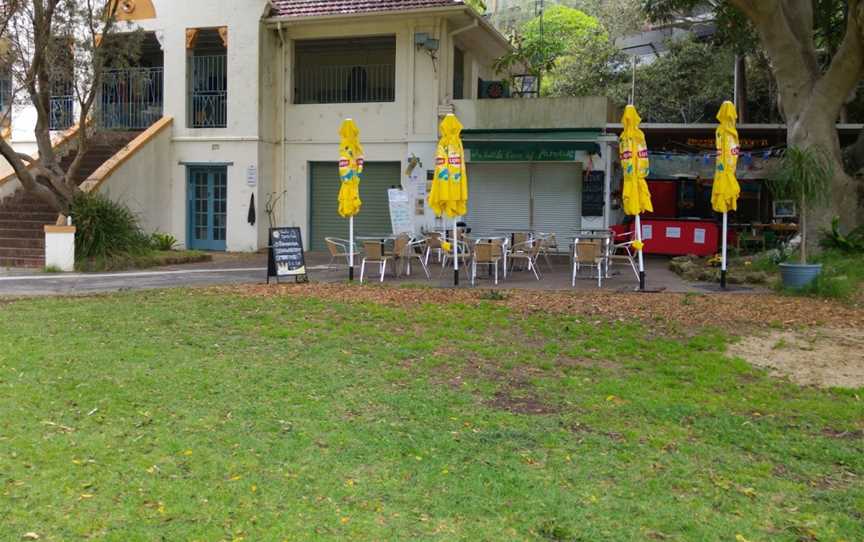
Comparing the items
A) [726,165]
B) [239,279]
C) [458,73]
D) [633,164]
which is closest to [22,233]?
[239,279]

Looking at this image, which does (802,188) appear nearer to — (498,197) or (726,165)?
(726,165)

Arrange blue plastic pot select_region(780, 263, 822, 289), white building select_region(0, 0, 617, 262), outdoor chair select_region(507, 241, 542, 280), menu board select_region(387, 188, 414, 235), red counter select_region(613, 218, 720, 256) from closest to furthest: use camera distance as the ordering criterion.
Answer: blue plastic pot select_region(780, 263, 822, 289), outdoor chair select_region(507, 241, 542, 280), menu board select_region(387, 188, 414, 235), red counter select_region(613, 218, 720, 256), white building select_region(0, 0, 617, 262)

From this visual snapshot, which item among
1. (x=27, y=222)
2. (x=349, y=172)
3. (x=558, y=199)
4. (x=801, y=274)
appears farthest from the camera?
(x=558, y=199)

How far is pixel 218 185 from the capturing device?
66.6 ft

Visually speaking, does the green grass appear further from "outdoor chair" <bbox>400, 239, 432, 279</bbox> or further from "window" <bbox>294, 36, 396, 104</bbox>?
"window" <bbox>294, 36, 396, 104</bbox>

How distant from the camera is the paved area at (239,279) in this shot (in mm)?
12711

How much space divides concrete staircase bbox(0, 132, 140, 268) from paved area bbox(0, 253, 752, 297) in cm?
→ 125

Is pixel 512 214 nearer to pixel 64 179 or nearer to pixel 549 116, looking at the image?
pixel 549 116

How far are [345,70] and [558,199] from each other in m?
6.45

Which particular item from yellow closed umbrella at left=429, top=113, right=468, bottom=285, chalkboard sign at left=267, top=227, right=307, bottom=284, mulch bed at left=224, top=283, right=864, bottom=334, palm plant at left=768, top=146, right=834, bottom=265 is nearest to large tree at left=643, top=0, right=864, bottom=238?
palm plant at left=768, top=146, right=834, bottom=265

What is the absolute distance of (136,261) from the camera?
15898 millimetres

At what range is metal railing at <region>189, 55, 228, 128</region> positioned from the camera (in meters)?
20.2

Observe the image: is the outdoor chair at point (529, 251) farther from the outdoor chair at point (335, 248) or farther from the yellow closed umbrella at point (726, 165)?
the yellow closed umbrella at point (726, 165)

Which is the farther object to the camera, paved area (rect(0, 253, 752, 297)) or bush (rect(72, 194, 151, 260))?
bush (rect(72, 194, 151, 260))
